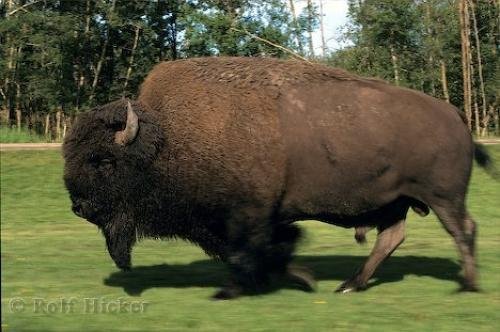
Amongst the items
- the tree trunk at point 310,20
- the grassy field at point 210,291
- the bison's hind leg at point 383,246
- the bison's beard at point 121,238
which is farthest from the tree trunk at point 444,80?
the bison's beard at point 121,238

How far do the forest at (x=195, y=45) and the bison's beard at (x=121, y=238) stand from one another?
30.5 meters

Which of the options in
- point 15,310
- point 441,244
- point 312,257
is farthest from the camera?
point 441,244

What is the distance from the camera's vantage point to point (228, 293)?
369 inches

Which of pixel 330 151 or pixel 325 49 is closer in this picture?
pixel 330 151

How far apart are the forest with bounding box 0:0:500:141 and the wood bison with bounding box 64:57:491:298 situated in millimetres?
29982

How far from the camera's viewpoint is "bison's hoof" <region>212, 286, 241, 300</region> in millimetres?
9352

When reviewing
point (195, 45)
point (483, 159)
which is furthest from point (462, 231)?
point (195, 45)

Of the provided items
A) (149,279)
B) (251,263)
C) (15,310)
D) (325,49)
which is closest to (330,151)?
(251,263)

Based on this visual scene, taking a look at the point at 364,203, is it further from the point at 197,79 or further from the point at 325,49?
the point at 325,49

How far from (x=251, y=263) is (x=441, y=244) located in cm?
563

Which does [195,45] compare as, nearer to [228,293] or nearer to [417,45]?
[417,45]

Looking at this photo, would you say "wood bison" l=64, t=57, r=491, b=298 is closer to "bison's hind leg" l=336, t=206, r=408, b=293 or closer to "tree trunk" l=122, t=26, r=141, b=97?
"bison's hind leg" l=336, t=206, r=408, b=293

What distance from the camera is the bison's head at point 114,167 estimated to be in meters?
9.46

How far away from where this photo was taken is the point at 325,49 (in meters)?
51.7
